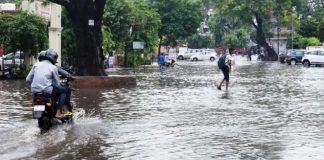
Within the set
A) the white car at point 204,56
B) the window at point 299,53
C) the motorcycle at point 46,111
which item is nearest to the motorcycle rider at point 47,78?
the motorcycle at point 46,111

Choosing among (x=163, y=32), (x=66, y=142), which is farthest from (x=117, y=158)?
(x=163, y=32)

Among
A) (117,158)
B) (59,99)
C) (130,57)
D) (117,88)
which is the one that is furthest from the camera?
(130,57)

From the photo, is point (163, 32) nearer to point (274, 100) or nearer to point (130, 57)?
point (130, 57)

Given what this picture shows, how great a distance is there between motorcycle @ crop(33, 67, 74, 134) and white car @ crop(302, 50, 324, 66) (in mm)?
40831

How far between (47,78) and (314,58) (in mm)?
41984

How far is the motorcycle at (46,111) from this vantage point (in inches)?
415

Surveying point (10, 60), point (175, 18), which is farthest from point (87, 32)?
point (175, 18)

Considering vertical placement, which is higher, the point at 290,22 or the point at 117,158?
the point at 290,22

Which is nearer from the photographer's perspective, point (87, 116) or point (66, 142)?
point (66, 142)

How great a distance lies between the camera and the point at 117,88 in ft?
71.4

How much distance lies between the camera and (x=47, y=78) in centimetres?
1086

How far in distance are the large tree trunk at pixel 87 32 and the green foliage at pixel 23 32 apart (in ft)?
15.8

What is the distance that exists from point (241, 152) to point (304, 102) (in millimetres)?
8152

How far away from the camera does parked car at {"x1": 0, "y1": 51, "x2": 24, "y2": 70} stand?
29.3 metres
